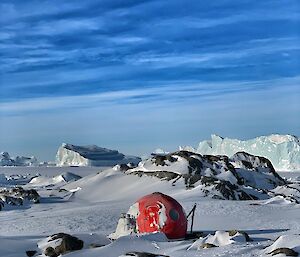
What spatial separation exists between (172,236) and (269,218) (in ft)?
17.9

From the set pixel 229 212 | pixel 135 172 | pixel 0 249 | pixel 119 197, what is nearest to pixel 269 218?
pixel 229 212

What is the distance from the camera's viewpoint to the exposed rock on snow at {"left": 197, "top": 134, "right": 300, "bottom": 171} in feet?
285

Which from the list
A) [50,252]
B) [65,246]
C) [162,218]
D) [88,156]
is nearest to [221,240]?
[162,218]

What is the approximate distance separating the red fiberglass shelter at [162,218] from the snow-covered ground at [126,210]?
952 millimetres

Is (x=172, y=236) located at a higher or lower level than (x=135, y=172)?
lower

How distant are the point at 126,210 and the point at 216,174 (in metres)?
9.21

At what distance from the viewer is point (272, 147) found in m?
91.1

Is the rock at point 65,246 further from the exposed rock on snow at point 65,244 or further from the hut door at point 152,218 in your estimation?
the hut door at point 152,218

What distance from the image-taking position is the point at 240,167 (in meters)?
32.9

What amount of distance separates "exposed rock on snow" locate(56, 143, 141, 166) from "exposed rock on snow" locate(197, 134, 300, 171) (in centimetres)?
2450

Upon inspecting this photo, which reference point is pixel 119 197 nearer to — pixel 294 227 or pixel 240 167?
pixel 240 167

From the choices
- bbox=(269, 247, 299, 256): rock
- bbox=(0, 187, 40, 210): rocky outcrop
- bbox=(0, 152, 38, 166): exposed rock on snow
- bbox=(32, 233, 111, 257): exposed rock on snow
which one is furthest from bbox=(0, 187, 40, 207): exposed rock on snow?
bbox=(0, 152, 38, 166): exposed rock on snow

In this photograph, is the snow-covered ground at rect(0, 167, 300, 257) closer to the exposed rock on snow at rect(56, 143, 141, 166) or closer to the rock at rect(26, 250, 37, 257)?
the rock at rect(26, 250, 37, 257)

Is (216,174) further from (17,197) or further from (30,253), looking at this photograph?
(30,253)
